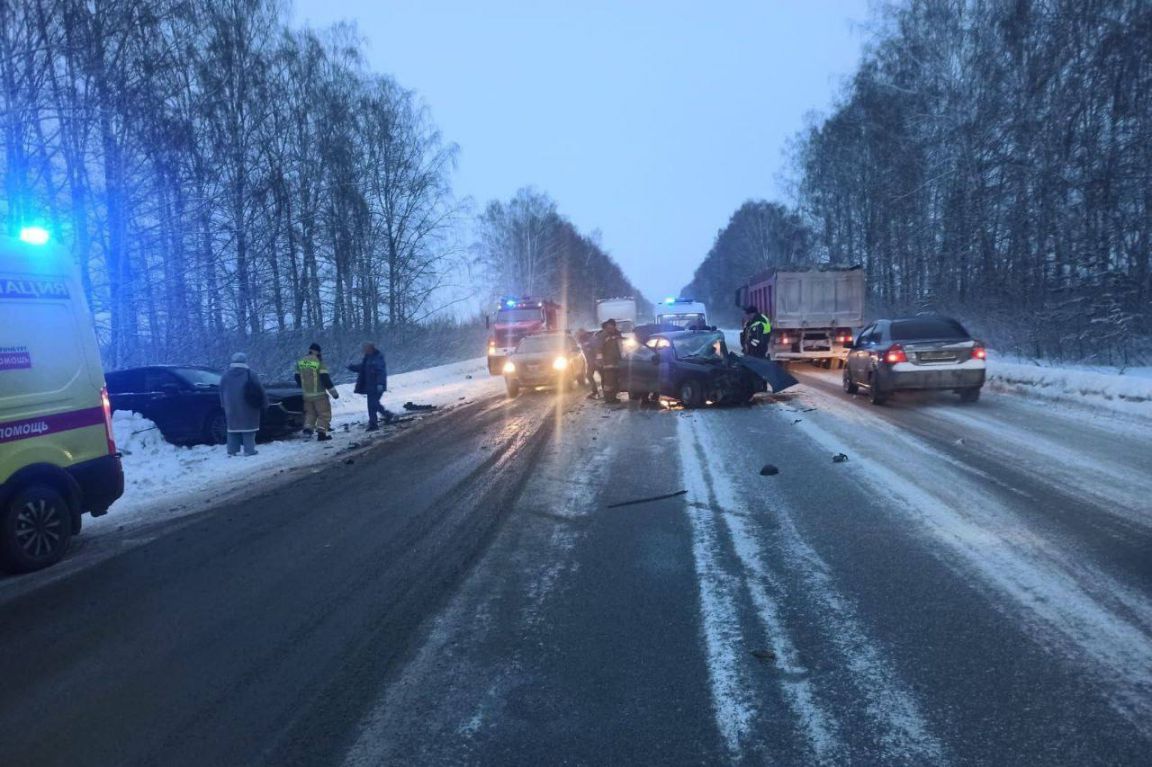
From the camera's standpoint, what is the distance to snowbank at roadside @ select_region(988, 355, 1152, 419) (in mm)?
12023

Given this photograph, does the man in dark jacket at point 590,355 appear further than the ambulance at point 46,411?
Yes

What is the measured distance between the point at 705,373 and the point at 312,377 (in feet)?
24.0

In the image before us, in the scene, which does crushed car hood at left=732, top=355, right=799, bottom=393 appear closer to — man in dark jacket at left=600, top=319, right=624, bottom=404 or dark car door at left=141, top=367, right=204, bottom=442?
man in dark jacket at left=600, top=319, right=624, bottom=404

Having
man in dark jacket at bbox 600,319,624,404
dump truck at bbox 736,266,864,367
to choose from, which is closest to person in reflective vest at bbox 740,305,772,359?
dump truck at bbox 736,266,864,367

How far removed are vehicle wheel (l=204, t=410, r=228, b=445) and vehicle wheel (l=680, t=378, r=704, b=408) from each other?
8404mm

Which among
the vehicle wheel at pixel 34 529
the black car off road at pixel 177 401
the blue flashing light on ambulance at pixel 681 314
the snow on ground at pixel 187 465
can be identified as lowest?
the snow on ground at pixel 187 465

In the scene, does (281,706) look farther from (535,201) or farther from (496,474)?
(535,201)

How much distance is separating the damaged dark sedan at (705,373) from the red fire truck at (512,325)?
13029 mm

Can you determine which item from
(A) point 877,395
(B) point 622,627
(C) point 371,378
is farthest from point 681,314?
(B) point 622,627

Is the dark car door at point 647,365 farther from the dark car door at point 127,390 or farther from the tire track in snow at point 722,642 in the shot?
the dark car door at point 127,390

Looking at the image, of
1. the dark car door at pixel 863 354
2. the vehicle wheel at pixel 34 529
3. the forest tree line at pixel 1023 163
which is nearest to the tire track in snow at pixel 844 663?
the vehicle wheel at pixel 34 529

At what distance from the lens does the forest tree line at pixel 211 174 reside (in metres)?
18.0

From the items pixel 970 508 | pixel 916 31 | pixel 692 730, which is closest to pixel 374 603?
pixel 692 730

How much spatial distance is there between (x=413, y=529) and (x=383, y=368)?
8.40m
